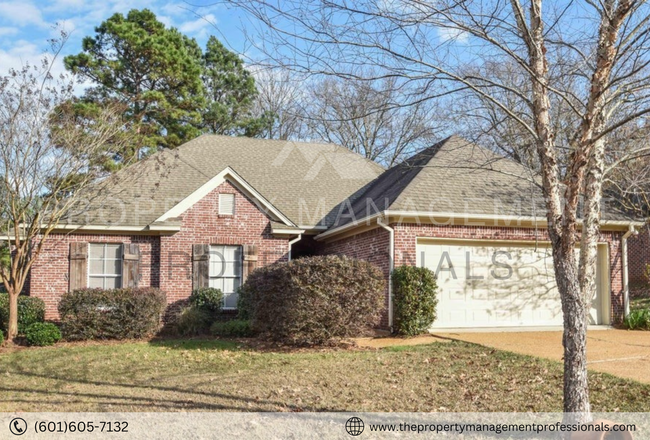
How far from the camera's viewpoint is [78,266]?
1591cm

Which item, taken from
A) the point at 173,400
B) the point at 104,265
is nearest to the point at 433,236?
the point at 173,400

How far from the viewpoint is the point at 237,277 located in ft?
55.0

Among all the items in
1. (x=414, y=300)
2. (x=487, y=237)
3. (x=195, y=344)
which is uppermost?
(x=487, y=237)

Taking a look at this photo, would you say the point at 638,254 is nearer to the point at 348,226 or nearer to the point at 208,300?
the point at 348,226

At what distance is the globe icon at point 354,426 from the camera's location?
643 cm

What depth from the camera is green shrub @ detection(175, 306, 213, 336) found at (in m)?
15.2

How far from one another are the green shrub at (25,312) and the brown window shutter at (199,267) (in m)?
3.70

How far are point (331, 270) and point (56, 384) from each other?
5.38m

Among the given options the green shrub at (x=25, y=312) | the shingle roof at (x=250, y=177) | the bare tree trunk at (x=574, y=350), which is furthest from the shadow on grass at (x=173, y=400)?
the shingle roof at (x=250, y=177)

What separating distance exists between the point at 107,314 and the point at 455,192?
8.72 m

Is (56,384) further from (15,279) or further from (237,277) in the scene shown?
(237,277)

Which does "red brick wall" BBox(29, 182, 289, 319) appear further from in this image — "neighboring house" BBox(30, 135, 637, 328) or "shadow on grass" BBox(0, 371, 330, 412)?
"shadow on grass" BBox(0, 371, 330, 412)

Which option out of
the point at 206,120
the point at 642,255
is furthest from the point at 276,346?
the point at 206,120

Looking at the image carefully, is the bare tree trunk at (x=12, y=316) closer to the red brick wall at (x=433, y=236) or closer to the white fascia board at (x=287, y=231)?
the white fascia board at (x=287, y=231)
